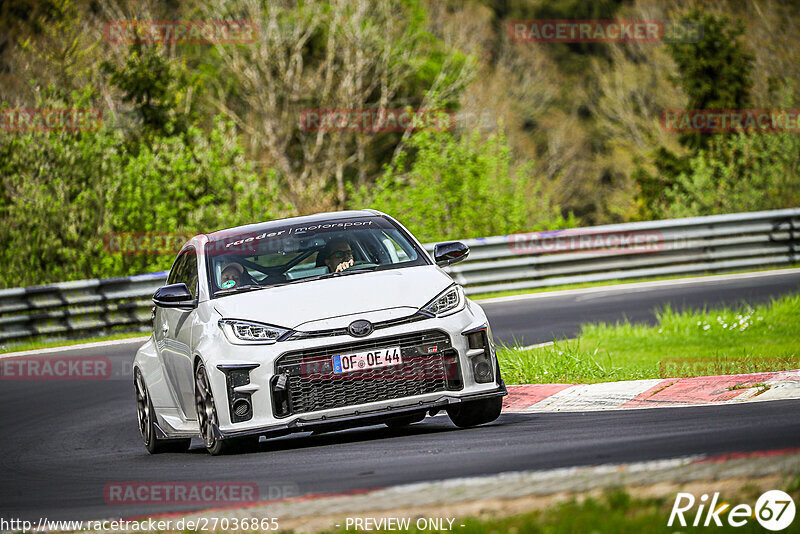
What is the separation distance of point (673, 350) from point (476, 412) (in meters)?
4.68

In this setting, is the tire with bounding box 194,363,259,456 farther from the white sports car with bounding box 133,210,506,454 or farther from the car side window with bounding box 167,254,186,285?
the car side window with bounding box 167,254,186,285

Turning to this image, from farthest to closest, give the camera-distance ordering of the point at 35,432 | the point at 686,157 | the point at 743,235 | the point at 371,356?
the point at 686,157, the point at 743,235, the point at 35,432, the point at 371,356

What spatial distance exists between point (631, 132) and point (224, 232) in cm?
4886

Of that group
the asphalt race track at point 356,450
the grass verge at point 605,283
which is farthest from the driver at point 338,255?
the grass verge at point 605,283

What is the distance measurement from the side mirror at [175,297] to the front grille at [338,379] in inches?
47.2

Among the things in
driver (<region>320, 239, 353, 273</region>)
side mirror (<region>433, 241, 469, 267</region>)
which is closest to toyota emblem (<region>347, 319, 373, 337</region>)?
driver (<region>320, 239, 353, 273</region>)

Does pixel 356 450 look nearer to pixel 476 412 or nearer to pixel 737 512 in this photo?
pixel 476 412

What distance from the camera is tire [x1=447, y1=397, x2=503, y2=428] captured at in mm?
9055

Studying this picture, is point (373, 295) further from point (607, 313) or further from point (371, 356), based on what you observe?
point (607, 313)

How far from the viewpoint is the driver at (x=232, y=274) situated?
914 centimetres

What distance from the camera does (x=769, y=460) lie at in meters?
5.77

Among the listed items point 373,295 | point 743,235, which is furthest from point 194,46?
point 373,295

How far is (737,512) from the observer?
498 cm

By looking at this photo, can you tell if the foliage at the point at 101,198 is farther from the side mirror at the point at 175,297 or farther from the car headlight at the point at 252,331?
the car headlight at the point at 252,331
